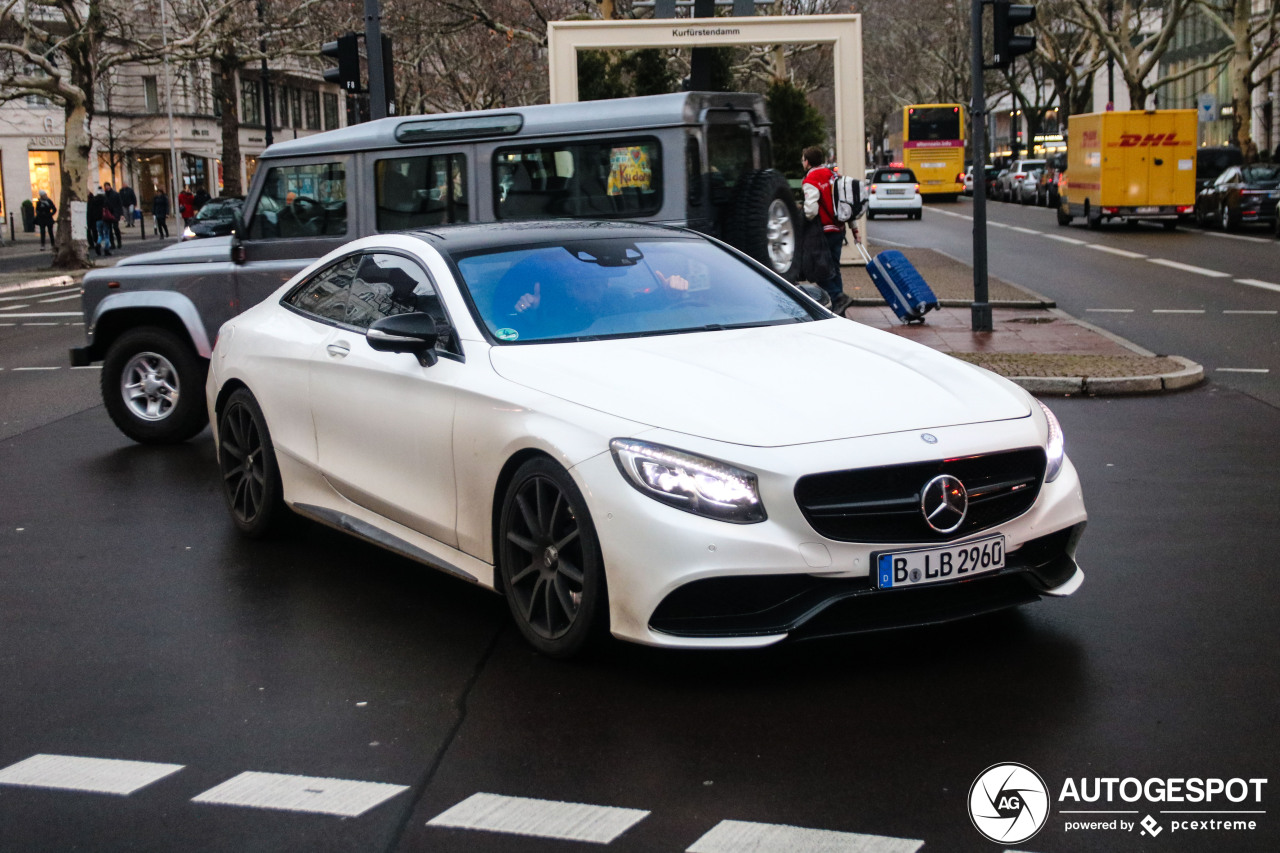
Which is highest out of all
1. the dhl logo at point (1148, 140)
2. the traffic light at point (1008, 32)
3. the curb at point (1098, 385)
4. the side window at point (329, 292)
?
the traffic light at point (1008, 32)

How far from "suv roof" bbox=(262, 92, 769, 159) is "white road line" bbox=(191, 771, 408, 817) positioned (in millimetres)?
7551

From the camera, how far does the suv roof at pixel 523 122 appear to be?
36.6 feet

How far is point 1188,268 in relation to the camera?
2430cm

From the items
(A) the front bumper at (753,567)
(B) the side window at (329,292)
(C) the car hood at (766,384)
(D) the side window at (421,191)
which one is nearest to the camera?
(A) the front bumper at (753,567)

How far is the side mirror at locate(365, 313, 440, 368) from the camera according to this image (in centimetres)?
571

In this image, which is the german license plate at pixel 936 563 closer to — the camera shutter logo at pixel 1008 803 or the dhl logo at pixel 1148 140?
the camera shutter logo at pixel 1008 803

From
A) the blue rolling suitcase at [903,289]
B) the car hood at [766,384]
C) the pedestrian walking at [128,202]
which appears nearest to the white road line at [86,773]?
the car hood at [766,384]

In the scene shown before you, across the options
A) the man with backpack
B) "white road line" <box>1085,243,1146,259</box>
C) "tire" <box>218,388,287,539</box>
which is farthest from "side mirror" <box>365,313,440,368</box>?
"white road line" <box>1085,243,1146,259</box>

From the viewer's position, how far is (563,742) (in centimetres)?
452

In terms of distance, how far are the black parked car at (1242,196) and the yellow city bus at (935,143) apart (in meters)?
28.2

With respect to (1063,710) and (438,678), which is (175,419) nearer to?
(438,678)

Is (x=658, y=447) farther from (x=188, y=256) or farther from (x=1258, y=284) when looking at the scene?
(x=1258, y=284)

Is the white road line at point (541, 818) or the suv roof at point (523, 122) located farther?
the suv roof at point (523, 122)

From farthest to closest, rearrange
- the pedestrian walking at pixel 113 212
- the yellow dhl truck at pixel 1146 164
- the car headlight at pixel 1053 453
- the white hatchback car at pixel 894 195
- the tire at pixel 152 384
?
the white hatchback car at pixel 894 195, the pedestrian walking at pixel 113 212, the yellow dhl truck at pixel 1146 164, the tire at pixel 152 384, the car headlight at pixel 1053 453
